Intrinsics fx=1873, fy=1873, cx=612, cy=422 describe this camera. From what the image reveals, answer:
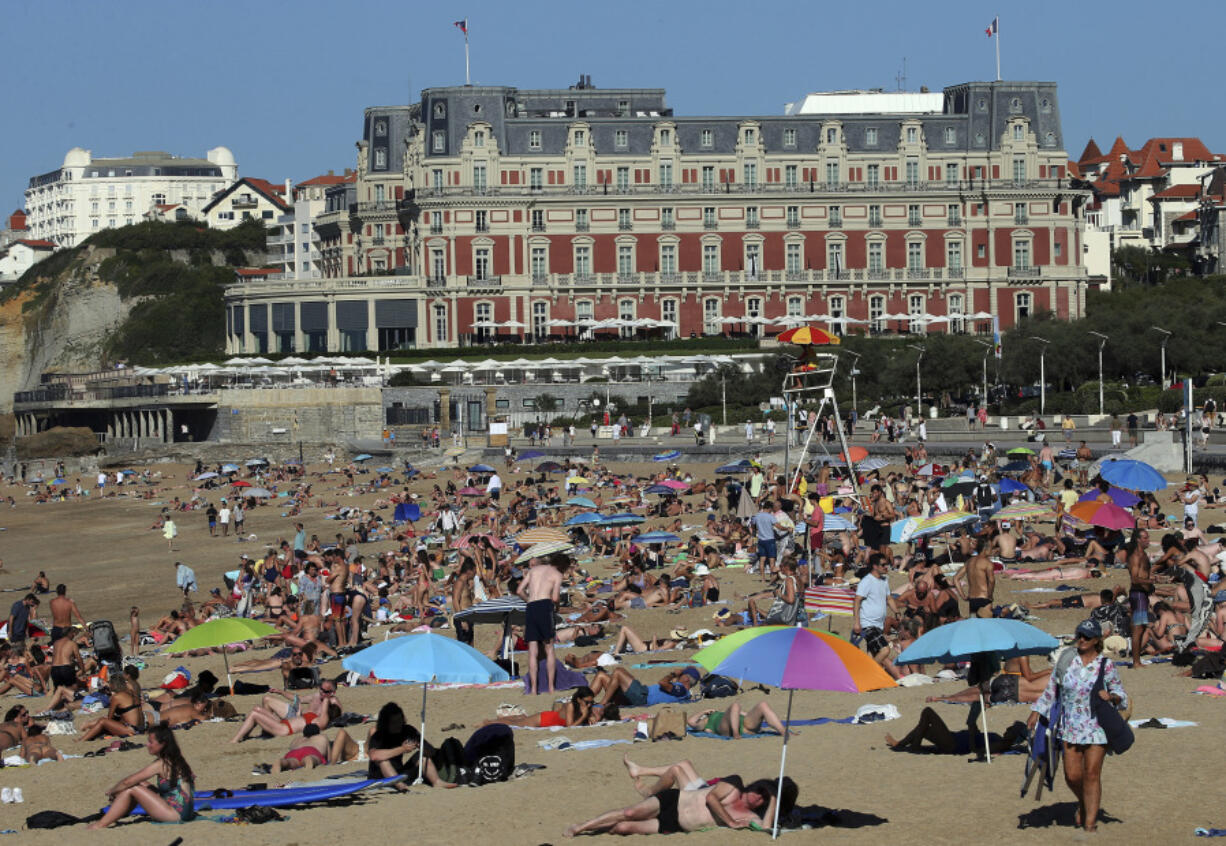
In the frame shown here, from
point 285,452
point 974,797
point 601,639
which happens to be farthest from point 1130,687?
point 285,452

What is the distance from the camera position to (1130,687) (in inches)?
663

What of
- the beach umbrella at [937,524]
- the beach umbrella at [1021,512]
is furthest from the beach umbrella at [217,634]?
the beach umbrella at [1021,512]

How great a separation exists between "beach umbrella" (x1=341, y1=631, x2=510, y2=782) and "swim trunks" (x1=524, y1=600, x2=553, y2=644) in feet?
10.7

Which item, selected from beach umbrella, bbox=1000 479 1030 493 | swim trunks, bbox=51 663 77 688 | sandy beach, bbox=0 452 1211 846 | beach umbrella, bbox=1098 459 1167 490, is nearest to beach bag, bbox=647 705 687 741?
sandy beach, bbox=0 452 1211 846

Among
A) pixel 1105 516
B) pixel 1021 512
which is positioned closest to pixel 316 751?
pixel 1105 516

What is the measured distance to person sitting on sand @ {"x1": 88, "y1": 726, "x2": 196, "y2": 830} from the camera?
45.0 ft

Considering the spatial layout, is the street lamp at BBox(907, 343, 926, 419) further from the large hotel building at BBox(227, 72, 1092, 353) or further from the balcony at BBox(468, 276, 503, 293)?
the balcony at BBox(468, 276, 503, 293)

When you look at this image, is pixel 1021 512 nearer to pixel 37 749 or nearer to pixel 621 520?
pixel 621 520

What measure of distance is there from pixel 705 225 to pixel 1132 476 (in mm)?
63796

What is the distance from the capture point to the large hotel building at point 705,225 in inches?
3538

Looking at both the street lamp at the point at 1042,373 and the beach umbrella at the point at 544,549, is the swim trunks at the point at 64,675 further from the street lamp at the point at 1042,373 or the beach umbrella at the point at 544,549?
the street lamp at the point at 1042,373

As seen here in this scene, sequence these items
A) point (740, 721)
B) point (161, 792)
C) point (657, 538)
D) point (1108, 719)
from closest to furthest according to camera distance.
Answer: point (1108, 719), point (161, 792), point (740, 721), point (657, 538)

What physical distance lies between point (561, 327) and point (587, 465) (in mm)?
36198

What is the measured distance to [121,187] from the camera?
579 ft
